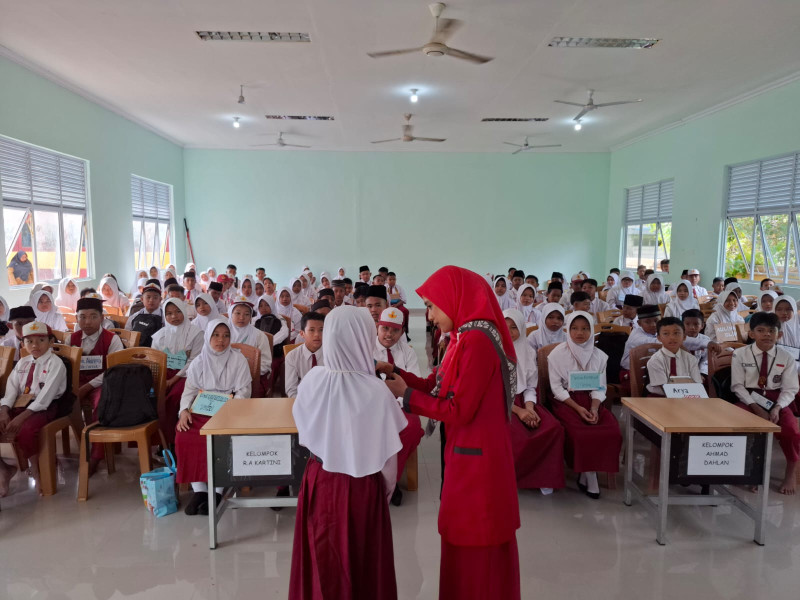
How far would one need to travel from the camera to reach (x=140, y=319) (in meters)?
5.05

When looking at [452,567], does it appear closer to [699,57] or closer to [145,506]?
[145,506]

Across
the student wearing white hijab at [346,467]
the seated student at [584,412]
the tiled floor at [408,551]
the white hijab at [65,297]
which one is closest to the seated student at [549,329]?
the seated student at [584,412]

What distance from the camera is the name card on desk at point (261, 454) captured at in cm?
272

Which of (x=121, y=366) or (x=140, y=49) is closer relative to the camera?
(x=121, y=366)

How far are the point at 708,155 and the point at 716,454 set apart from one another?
8.39 metres

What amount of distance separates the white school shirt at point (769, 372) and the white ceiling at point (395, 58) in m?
3.54

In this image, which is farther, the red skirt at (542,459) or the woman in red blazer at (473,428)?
the red skirt at (542,459)

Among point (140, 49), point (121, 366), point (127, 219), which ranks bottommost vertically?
point (121, 366)

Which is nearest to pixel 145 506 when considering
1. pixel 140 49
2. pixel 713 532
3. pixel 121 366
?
pixel 121 366

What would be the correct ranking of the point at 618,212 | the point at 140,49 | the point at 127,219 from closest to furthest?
the point at 140,49
the point at 127,219
the point at 618,212

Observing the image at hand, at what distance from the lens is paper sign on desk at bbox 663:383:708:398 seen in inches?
134

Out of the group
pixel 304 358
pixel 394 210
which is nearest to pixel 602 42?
pixel 304 358

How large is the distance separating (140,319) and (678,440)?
4.74 metres

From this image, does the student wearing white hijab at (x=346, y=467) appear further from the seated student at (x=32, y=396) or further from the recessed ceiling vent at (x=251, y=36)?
the recessed ceiling vent at (x=251, y=36)
